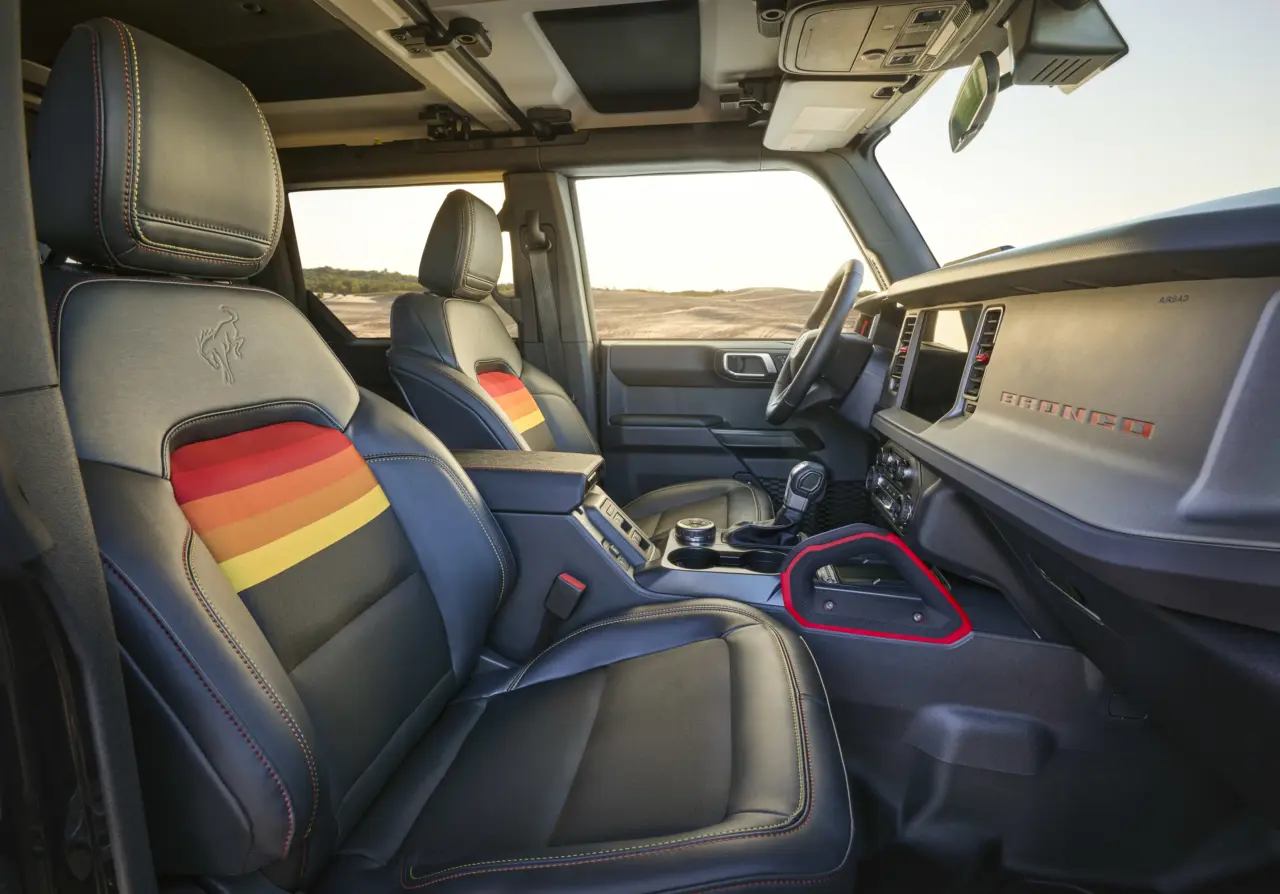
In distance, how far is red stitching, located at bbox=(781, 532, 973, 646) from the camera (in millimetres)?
1267

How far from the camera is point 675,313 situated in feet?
9.94

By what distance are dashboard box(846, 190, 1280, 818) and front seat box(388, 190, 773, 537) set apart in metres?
1.16

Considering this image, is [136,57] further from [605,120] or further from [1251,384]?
[605,120]

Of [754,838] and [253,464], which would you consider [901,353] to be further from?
[253,464]

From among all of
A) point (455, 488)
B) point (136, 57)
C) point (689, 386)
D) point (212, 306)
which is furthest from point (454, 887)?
point (689, 386)

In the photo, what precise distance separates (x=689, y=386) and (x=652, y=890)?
230cm

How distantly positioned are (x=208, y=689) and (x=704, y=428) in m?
2.30

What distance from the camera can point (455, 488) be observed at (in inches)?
47.4

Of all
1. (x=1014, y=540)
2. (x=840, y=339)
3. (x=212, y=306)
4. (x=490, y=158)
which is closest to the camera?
(x=212, y=306)

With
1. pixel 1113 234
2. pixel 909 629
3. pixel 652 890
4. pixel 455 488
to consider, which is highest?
pixel 455 488

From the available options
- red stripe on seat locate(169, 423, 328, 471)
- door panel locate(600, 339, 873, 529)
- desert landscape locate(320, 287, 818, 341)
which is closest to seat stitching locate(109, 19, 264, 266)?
red stripe on seat locate(169, 423, 328, 471)

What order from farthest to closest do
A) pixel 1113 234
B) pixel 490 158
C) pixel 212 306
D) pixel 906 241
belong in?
1. pixel 490 158
2. pixel 906 241
3. pixel 212 306
4. pixel 1113 234

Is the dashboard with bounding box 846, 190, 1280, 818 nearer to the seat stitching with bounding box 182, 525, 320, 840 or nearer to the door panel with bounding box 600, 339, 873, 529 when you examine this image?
the seat stitching with bounding box 182, 525, 320, 840

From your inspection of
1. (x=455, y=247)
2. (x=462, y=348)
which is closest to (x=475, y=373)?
(x=462, y=348)
